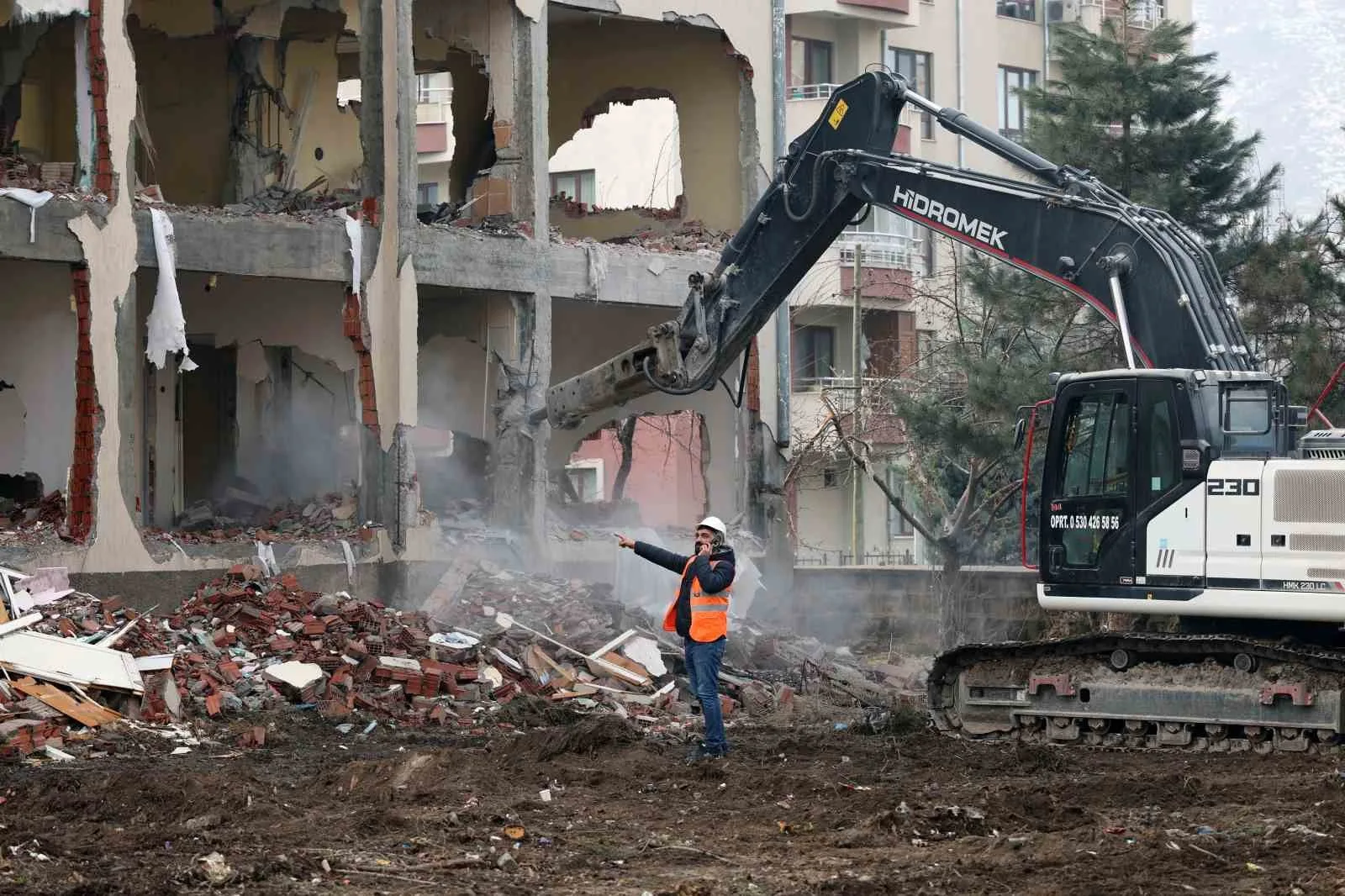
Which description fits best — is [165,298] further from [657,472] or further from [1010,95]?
[1010,95]

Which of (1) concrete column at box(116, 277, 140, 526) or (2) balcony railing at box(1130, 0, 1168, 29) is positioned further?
(2) balcony railing at box(1130, 0, 1168, 29)

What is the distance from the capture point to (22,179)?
18609 mm

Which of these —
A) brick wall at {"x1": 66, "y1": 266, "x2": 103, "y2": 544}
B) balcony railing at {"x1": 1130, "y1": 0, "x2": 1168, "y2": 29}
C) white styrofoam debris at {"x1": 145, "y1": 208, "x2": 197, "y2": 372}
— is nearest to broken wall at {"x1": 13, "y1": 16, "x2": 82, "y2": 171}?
white styrofoam debris at {"x1": 145, "y1": 208, "x2": 197, "y2": 372}

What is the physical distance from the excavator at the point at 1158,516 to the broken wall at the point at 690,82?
392 inches

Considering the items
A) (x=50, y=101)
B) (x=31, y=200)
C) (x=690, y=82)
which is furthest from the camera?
(x=690, y=82)

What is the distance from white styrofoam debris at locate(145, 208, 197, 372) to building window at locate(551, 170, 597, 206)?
30937 mm

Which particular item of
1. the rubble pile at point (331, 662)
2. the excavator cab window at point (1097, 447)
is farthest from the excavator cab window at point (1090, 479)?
the rubble pile at point (331, 662)

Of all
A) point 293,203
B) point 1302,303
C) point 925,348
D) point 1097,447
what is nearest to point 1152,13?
point 925,348

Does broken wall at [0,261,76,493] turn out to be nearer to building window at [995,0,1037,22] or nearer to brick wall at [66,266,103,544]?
brick wall at [66,266,103,544]

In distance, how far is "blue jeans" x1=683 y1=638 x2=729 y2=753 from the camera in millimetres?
13555

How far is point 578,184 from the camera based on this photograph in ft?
Answer: 167

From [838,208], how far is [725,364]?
2.19m

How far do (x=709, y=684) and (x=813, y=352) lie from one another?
31.5 m

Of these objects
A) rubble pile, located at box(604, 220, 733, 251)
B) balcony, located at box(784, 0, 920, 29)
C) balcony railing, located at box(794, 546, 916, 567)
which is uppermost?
balcony, located at box(784, 0, 920, 29)
